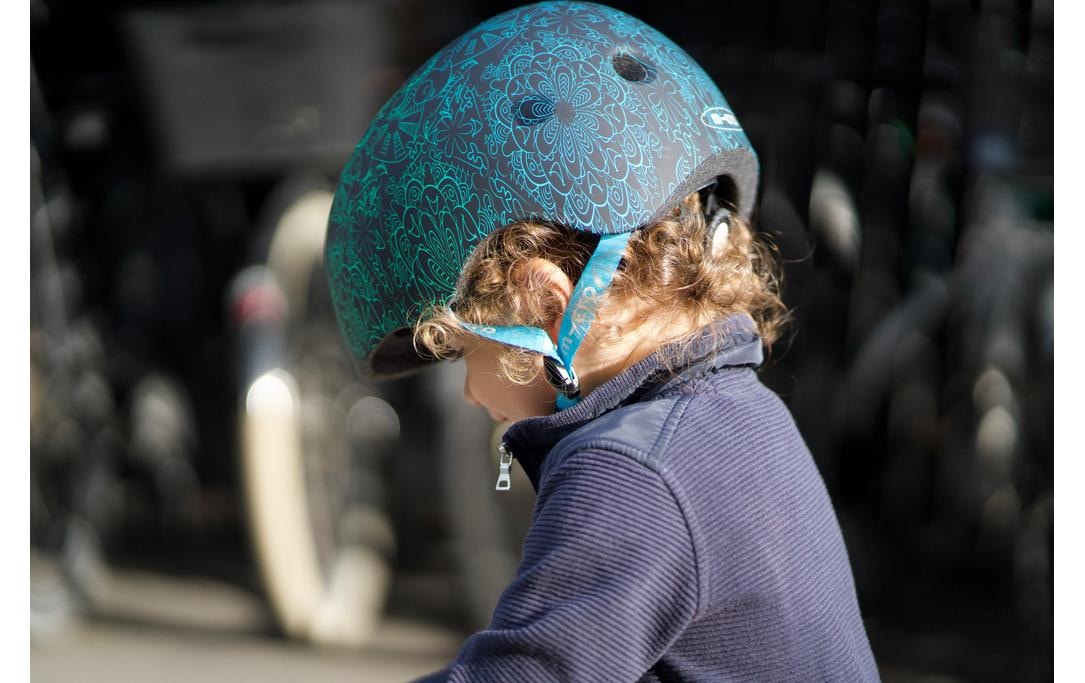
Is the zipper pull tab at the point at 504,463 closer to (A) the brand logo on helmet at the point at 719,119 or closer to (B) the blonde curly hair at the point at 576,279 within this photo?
(B) the blonde curly hair at the point at 576,279

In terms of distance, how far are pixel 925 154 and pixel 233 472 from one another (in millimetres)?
3101

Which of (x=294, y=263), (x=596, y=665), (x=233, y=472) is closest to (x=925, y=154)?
(x=294, y=263)

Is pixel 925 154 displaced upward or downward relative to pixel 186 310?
upward

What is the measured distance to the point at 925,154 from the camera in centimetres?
343

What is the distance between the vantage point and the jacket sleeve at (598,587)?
1.07m

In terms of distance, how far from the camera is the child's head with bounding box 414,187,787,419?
1.36 meters

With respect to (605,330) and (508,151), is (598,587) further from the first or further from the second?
(508,151)

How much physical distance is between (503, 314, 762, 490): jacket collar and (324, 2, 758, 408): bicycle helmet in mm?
96

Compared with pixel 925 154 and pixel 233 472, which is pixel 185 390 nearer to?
pixel 233 472

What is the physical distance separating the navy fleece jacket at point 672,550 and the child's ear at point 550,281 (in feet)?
0.47

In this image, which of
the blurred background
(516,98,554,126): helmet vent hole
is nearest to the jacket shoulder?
(516,98,554,126): helmet vent hole

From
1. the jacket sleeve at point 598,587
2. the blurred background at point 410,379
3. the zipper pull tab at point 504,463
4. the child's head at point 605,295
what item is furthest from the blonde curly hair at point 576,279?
the blurred background at point 410,379

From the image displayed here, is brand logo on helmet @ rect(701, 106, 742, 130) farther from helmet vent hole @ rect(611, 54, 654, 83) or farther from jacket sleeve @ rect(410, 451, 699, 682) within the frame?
jacket sleeve @ rect(410, 451, 699, 682)

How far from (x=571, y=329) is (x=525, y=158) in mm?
225
